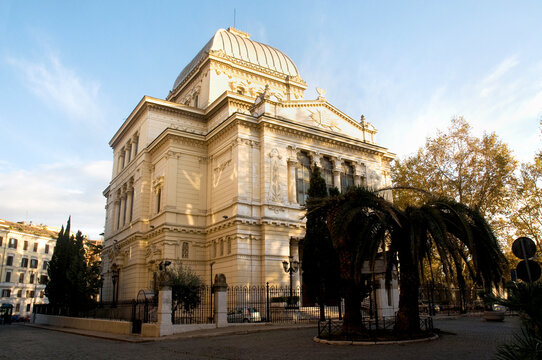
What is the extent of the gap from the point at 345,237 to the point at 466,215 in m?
3.91

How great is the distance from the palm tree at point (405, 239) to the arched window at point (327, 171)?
61.2 feet

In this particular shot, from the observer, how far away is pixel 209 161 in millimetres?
33188

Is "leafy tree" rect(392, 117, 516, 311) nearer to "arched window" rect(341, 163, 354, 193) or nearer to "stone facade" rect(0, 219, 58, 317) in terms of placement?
"arched window" rect(341, 163, 354, 193)

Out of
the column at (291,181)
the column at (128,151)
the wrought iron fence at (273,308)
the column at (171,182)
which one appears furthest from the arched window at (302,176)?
the column at (128,151)

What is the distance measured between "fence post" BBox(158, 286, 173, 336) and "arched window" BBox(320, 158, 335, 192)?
60.3 ft

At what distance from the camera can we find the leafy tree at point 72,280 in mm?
30594

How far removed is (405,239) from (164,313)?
31.9 ft

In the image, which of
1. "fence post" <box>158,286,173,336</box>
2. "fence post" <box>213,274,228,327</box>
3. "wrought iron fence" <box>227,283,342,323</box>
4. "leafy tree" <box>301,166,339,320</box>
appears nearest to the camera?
"fence post" <box>158,286,173,336</box>

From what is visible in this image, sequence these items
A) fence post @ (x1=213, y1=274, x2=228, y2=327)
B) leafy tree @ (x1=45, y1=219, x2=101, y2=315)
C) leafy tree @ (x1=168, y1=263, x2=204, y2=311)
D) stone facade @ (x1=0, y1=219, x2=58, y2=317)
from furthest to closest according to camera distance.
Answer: stone facade @ (x1=0, y1=219, x2=58, y2=317), leafy tree @ (x1=45, y1=219, x2=101, y2=315), leafy tree @ (x1=168, y1=263, x2=204, y2=311), fence post @ (x1=213, y1=274, x2=228, y2=327)

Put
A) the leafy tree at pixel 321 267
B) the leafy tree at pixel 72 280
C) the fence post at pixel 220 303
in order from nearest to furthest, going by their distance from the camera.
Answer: the fence post at pixel 220 303
the leafy tree at pixel 321 267
the leafy tree at pixel 72 280

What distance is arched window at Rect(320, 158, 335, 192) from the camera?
109ft

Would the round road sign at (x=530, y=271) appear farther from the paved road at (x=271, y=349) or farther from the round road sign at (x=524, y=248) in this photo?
the paved road at (x=271, y=349)

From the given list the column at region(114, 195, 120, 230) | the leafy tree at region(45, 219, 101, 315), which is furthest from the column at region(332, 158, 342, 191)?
the column at region(114, 195, 120, 230)

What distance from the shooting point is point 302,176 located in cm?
3206
